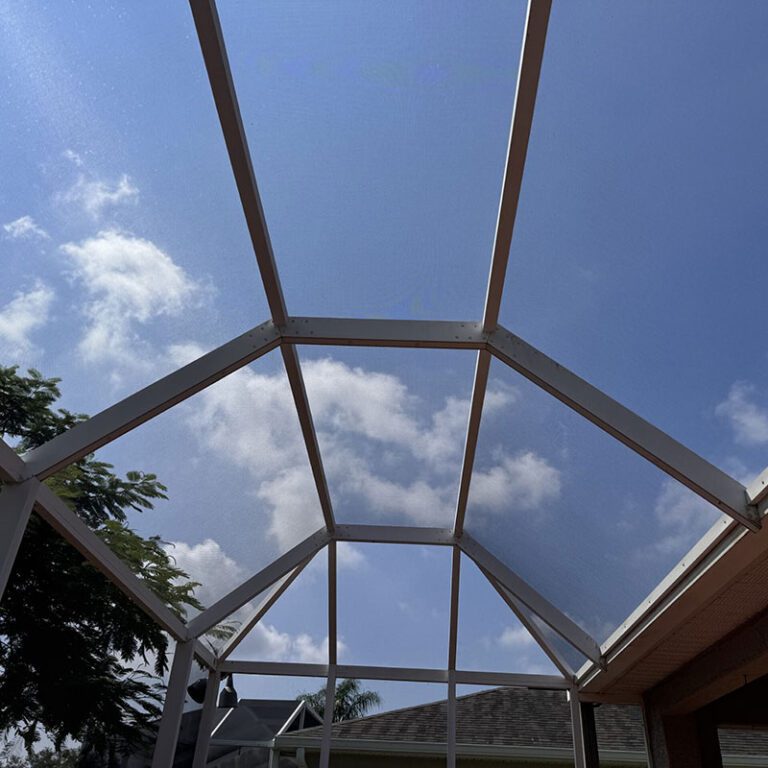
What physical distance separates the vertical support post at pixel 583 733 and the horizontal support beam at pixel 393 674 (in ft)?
0.56

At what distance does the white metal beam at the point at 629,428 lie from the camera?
3.58 meters

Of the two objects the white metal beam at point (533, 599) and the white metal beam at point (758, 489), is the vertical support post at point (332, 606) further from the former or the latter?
the white metal beam at point (758, 489)

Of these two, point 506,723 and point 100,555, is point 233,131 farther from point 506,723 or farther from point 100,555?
point 506,723

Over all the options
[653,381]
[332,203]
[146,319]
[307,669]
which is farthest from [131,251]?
[307,669]

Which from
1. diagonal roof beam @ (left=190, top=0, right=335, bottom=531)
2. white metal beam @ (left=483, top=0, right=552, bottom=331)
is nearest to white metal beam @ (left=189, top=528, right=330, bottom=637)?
diagonal roof beam @ (left=190, top=0, right=335, bottom=531)

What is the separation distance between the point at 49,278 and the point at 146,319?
1.87 feet

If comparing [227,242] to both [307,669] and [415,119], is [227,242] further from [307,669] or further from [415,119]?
[307,669]

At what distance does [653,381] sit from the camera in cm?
371

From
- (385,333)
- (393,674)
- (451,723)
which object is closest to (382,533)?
(393,674)

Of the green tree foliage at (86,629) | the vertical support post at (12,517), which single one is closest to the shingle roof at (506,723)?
the green tree foliage at (86,629)

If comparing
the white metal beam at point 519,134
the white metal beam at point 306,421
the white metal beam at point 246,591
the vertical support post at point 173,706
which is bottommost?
the vertical support post at point 173,706

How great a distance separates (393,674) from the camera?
7.27 metres

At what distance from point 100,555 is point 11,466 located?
1229 mm

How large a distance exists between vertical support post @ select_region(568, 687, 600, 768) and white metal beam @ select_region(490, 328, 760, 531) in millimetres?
4197
